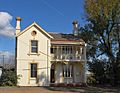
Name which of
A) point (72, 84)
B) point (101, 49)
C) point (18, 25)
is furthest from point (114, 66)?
point (18, 25)

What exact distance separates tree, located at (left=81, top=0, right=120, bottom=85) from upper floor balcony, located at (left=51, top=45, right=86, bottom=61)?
15.0 ft

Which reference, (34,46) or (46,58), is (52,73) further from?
(34,46)

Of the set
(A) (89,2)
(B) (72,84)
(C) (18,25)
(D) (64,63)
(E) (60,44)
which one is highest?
(A) (89,2)

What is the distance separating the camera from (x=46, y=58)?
39500 millimetres

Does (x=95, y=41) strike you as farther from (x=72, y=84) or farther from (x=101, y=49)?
(x=72, y=84)

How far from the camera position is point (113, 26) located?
1711 inches

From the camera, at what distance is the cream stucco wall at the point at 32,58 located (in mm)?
38594

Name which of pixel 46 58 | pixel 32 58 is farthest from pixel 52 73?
pixel 32 58

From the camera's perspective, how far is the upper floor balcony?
4078 centimetres

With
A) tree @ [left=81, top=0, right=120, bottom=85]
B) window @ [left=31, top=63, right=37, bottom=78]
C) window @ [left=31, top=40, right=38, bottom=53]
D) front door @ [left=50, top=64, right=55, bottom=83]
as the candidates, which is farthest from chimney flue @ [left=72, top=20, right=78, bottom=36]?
window @ [left=31, top=63, right=37, bottom=78]

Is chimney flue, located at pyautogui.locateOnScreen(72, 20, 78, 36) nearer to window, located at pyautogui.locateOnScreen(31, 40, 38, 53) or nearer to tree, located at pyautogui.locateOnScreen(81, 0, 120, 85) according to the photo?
tree, located at pyautogui.locateOnScreen(81, 0, 120, 85)

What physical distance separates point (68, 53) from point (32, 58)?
17.8 feet

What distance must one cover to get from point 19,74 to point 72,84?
716 centimetres

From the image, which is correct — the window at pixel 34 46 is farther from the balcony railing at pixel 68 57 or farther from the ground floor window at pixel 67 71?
the ground floor window at pixel 67 71
